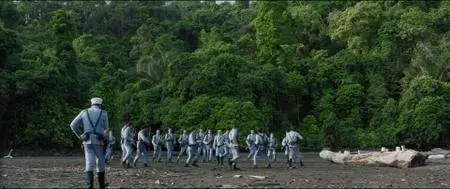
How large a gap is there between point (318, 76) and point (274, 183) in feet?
154

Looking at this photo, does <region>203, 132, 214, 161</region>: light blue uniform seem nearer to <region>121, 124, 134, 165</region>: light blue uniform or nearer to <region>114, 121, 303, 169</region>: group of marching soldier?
<region>114, 121, 303, 169</region>: group of marching soldier

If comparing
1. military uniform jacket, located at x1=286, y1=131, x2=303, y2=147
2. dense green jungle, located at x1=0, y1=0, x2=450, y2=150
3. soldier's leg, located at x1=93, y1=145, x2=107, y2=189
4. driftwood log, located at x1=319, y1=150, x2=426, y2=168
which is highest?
dense green jungle, located at x1=0, y1=0, x2=450, y2=150

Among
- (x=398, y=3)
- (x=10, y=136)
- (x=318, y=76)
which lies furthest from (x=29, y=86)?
(x=398, y=3)

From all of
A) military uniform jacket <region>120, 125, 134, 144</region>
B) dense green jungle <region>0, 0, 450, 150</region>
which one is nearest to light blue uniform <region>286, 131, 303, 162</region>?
military uniform jacket <region>120, 125, 134, 144</region>

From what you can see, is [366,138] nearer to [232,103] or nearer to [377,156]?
[232,103]

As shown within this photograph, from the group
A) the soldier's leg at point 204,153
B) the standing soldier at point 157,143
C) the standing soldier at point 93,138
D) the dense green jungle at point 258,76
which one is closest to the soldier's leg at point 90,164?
the standing soldier at point 93,138

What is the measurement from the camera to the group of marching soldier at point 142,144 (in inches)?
497

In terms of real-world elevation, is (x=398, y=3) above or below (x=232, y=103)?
above

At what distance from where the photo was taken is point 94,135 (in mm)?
12625

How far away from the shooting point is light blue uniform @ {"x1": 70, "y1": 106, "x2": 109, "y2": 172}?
41.2 ft

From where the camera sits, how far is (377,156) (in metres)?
26.6

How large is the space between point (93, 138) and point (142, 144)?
11875 millimetres

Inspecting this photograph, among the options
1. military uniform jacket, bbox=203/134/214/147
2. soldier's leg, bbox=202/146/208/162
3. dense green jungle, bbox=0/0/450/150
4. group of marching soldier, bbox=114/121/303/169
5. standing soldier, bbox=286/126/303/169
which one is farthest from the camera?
dense green jungle, bbox=0/0/450/150

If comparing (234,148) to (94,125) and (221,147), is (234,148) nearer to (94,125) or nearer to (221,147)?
(221,147)
